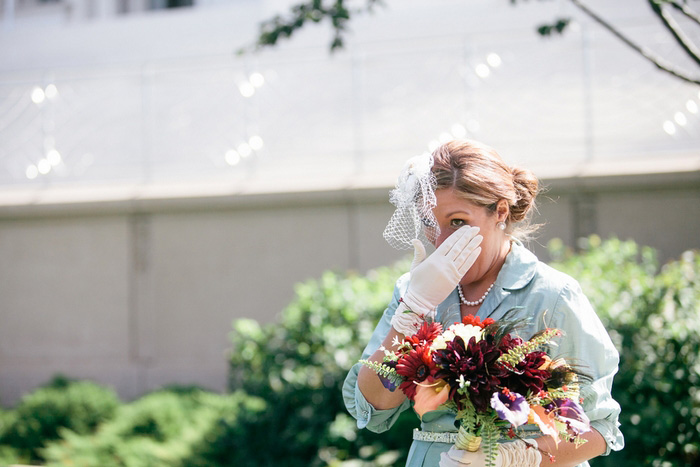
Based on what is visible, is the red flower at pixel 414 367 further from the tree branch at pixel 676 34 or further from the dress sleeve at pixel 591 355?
the tree branch at pixel 676 34

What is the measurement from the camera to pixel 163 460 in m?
4.73

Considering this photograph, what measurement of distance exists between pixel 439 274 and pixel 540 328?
303 mm

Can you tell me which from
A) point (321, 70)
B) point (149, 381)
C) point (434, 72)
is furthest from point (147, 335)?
point (434, 72)

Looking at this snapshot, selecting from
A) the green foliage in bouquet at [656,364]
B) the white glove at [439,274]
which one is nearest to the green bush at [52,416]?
the green foliage in bouquet at [656,364]

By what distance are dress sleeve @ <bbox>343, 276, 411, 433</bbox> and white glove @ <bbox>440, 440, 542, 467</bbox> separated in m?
0.33

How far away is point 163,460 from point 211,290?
90.3 inches

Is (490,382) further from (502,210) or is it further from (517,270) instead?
(502,210)

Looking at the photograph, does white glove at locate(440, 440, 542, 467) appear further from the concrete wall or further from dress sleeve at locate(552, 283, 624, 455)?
the concrete wall

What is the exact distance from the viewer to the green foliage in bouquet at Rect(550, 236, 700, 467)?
3.75 m

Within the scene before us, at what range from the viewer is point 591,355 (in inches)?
74.9

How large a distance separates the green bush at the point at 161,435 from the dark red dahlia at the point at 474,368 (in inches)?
120

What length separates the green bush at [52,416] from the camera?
566 cm

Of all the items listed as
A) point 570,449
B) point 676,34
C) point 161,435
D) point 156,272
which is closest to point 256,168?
point 156,272

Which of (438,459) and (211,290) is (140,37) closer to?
(211,290)
